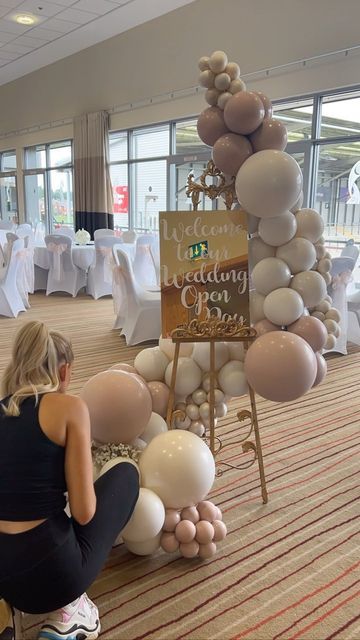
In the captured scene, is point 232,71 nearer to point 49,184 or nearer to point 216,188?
point 216,188

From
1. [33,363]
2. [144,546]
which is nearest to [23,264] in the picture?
[144,546]

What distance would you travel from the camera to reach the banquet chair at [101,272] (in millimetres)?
7363

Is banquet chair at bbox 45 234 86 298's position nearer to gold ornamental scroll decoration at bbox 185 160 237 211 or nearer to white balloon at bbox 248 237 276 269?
gold ornamental scroll decoration at bbox 185 160 237 211

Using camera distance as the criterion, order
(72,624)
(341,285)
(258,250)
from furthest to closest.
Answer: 1. (341,285)
2. (258,250)
3. (72,624)

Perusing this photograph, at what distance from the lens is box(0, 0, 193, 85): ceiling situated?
7492mm

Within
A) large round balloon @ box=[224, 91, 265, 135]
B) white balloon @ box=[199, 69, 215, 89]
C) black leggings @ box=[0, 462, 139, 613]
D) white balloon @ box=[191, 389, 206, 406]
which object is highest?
white balloon @ box=[199, 69, 215, 89]

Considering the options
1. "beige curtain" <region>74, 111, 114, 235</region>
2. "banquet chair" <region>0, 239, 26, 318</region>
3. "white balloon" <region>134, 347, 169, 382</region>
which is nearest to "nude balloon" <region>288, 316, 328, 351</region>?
"white balloon" <region>134, 347, 169, 382</region>

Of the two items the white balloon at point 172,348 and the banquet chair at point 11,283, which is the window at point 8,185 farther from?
the white balloon at point 172,348

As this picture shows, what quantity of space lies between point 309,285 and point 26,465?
131 centimetres

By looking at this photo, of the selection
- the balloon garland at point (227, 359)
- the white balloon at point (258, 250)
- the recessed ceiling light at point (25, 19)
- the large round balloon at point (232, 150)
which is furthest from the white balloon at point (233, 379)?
the recessed ceiling light at point (25, 19)

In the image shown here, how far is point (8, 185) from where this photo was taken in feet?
45.0

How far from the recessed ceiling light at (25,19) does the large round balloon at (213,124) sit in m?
7.18

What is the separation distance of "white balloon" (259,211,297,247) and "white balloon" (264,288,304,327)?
206 mm

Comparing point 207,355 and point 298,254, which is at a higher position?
point 298,254
